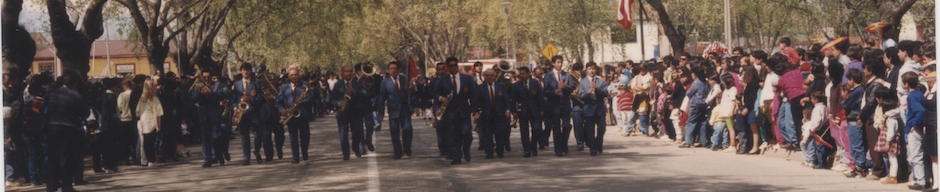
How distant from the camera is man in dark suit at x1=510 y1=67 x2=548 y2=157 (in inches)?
525

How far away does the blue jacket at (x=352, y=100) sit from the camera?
14.0 m

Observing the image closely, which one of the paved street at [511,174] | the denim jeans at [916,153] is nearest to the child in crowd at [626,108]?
the paved street at [511,174]

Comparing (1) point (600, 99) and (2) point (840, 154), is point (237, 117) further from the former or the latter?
(2) point (840, 154)

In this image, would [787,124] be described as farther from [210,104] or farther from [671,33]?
[671,33]

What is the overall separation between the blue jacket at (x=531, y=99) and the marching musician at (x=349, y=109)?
244 cm

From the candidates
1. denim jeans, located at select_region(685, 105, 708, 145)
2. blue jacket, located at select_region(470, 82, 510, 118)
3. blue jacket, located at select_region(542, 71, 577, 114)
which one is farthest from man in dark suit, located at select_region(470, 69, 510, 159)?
denim jeans, located at select_region(685, 105, 708, 145)

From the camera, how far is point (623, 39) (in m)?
53.1

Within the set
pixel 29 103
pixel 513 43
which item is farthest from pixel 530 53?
pixel 29 103

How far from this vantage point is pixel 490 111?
13.3m

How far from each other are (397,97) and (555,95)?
235 centimetres

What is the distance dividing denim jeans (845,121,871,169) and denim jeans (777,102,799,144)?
85.8 inches

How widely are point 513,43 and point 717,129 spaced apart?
3894 centimetres

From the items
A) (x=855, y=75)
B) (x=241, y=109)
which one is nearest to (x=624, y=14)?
(x=241, y=109)

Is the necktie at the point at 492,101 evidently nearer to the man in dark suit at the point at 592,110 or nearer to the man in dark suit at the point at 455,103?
the man in dark suit at the point at 455,103
